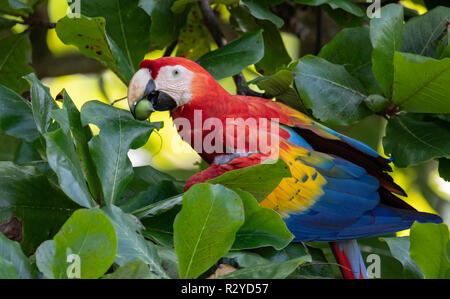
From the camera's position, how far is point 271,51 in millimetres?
1437

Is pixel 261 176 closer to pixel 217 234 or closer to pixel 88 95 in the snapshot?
pixel 217 234

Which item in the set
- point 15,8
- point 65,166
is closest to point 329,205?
point 65,166

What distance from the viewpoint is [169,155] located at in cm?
210

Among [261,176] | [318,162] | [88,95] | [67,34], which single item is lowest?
[88,95]

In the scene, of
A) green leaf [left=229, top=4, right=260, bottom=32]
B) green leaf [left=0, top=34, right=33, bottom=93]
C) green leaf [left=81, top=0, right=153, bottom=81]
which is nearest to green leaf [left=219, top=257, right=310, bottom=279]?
green leaf [left=81, top=0, right=153, bottom=81]

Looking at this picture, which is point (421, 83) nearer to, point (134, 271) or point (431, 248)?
point (431, 248)

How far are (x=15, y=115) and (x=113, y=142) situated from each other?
0.73 feet

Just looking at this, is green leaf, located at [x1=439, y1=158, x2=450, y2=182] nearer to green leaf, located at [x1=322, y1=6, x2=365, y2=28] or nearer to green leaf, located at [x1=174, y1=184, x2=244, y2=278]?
green leaf, located at [x1=322, y1=6, x2=365, y2=28]

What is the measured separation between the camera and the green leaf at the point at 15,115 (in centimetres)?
102

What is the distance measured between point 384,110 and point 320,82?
15 centimetres

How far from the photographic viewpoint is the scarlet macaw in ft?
3.49

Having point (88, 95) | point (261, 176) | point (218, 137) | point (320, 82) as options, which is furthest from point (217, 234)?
point (88, 95)

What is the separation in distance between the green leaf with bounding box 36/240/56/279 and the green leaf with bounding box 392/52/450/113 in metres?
0.69

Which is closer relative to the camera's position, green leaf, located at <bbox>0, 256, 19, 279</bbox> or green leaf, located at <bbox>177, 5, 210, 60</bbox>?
green leaf, located at <bbox>0, 256, 19, 279</bbox>
